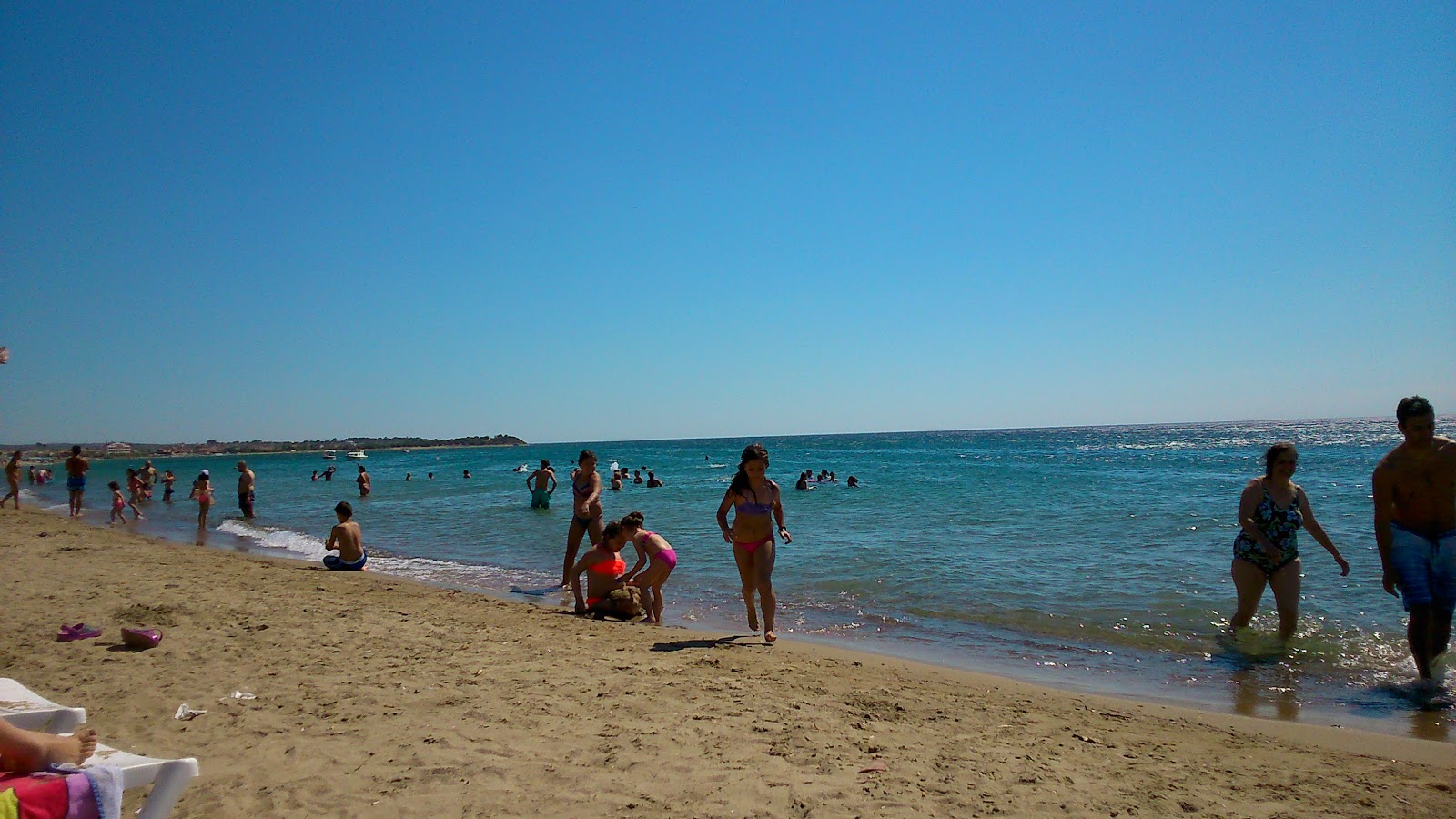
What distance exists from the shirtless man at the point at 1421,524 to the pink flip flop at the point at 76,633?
350 inches

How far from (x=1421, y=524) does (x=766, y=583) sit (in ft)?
14.7

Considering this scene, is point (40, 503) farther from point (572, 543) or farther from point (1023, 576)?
point (1023, 576)

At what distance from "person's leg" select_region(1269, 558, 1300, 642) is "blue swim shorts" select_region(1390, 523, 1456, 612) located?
3.60 feet

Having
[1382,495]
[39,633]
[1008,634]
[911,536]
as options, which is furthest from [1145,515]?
[39,633]

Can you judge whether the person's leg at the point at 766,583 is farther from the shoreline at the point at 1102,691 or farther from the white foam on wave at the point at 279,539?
the white foam on wave at the point at 279,539

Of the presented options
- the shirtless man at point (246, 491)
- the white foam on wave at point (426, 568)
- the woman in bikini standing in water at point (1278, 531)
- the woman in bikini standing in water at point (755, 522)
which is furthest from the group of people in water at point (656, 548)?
the shirtless man at point (246, 491)

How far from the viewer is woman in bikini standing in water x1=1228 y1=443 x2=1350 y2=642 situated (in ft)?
20.2

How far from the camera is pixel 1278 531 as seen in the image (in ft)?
20.4

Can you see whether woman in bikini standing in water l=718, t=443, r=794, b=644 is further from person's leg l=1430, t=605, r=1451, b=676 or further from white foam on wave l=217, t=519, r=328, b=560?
white foam on wave l=217, t=519, r=328, b=560

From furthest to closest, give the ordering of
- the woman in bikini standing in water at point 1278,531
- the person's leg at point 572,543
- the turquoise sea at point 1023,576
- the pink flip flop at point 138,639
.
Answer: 1. the person's leg at point 572,543
2. the woman in bikini standing in water at point 1278,531
3. the turquoise sea at point 1023,576
4. the pink flip flop at point 138,639

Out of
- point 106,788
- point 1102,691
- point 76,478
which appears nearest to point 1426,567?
point 1102,691

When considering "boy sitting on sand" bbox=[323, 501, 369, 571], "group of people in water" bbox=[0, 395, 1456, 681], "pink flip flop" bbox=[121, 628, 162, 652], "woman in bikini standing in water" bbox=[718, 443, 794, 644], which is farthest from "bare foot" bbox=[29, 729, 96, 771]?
"boy sitting on sand" bbox=[323, 501, 369, 571]

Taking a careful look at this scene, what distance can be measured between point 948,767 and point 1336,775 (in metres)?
1.80

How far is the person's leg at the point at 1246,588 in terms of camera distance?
646 centimetres
